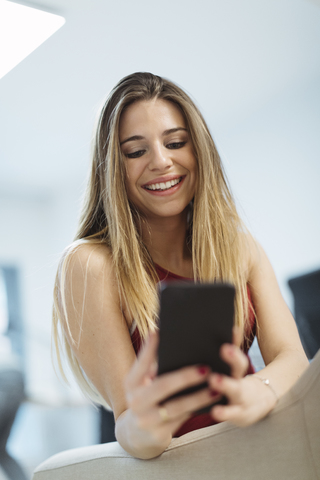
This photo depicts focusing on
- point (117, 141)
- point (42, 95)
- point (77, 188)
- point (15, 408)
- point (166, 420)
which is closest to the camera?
point (166, 420)

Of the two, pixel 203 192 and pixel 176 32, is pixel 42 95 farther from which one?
pixel 203 192

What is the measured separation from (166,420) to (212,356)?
0.31 ft

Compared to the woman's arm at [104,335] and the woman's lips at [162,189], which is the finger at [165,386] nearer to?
the woman's arm at [104,335]

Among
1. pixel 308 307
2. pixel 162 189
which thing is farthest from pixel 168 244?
pixel 308 307

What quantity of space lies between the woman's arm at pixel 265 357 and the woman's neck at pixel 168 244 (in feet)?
0.61

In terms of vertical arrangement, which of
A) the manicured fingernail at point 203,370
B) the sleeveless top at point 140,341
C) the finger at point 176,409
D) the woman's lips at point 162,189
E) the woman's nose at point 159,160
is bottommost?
the sleeveless top at point 140,341

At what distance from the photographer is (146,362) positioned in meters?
0.56

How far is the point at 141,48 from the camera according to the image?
9.95 feet

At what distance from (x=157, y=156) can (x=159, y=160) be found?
0.01 meters

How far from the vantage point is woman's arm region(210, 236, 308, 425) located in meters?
0.61

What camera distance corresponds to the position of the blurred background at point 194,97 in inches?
111

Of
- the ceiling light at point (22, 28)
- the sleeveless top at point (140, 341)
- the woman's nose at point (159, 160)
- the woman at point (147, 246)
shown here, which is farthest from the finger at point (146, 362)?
the ceiling light at point (22, 28)

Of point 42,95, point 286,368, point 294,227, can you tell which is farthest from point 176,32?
point 286,368

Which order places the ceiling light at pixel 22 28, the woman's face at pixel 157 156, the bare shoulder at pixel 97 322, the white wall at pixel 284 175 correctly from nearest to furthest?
1. the bare shoulder at pixel 97 322
2. the woman's face at pixel 157 156
3. the ceiling light at pixel 22 28
4. the white wall at pixel 284 175
